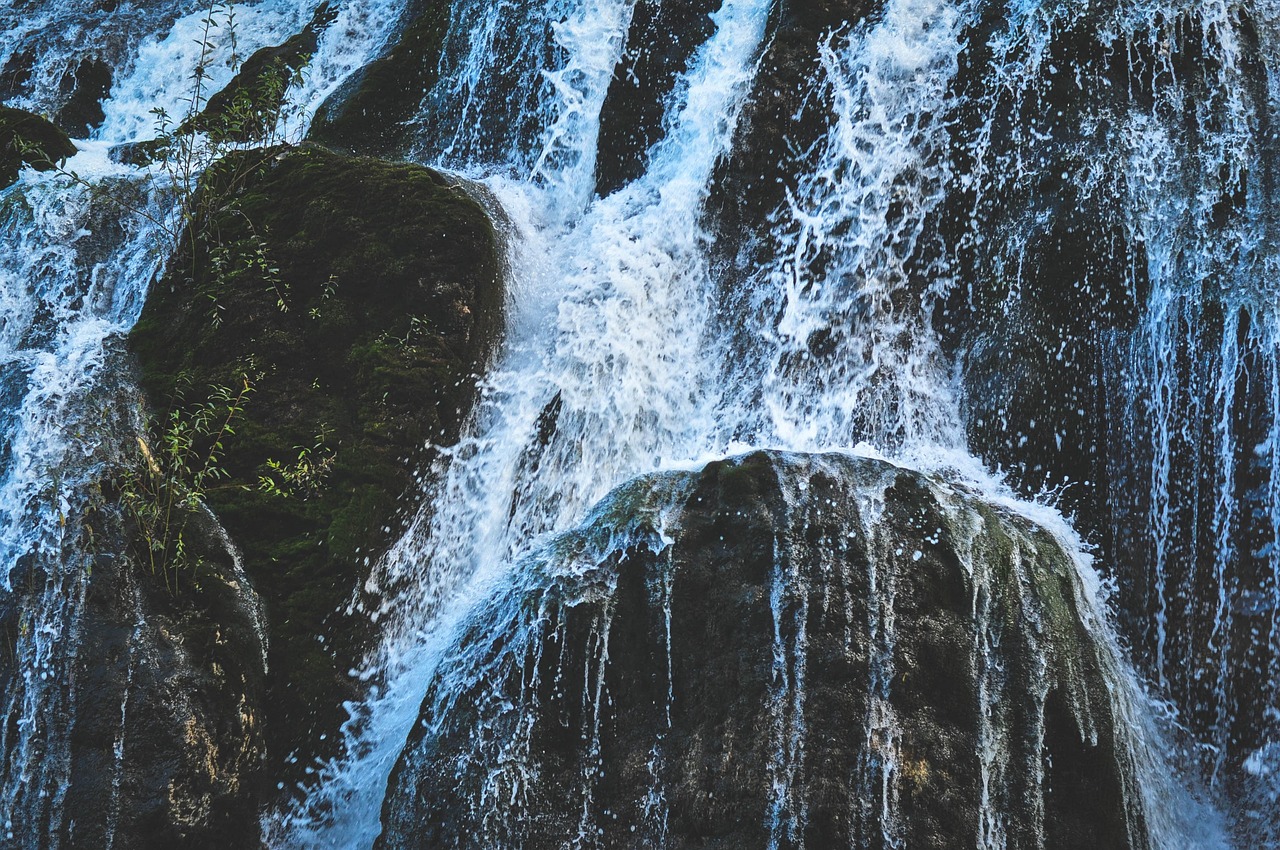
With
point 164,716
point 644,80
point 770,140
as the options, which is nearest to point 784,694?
point 164,716

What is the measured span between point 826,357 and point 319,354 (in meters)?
3.36

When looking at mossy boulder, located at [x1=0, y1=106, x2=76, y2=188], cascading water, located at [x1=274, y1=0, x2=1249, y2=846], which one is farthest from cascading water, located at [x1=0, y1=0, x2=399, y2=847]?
cascading water, located at [x1=274, y1=0, x2=1249, y2=846]

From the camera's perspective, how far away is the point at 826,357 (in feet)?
22.9

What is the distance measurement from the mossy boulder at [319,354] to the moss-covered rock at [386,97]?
169 centimetres

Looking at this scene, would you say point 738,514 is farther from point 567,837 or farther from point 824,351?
point 824,351

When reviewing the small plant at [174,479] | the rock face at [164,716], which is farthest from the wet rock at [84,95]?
the rock face at [164,716]

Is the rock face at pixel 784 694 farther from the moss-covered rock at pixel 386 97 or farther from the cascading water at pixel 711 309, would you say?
the moss-covered rock at pixel 386 97

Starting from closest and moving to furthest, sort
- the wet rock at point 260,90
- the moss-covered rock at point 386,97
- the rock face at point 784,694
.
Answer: the rock face at point 784,694 < the wet rock at point 260,90 < the moss-covered rock at point 386,97

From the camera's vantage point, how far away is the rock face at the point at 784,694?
4426 mm

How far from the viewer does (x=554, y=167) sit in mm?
8430

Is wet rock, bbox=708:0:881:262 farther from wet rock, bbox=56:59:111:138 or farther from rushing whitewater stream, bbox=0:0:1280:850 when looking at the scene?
wet rock, bbox=56:59:111:138

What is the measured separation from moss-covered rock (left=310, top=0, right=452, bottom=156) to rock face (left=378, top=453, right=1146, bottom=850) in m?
5.58

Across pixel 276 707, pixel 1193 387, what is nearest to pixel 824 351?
pixel 1193 387

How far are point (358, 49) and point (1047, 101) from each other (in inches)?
272
